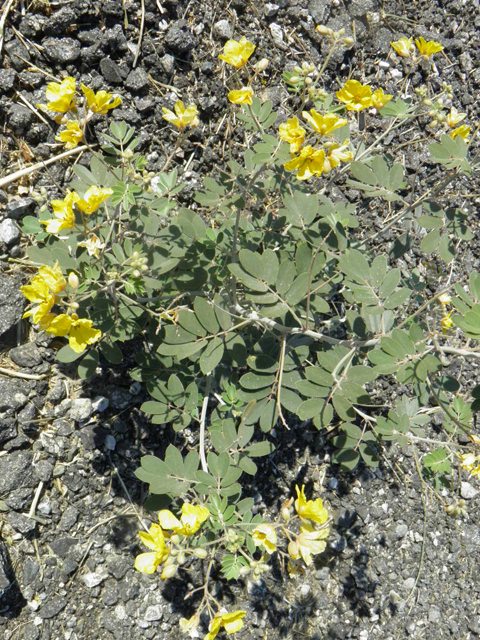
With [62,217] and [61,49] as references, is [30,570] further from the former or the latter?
[61,49]

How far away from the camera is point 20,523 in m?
2.23

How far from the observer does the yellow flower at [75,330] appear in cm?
165

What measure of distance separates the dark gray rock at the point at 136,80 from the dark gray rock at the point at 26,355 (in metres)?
1.35

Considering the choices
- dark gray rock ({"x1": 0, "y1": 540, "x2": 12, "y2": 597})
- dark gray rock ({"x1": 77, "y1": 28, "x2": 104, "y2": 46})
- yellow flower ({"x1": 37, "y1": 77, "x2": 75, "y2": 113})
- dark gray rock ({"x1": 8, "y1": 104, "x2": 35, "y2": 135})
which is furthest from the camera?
dark gray rock ({"x1": 77, "y1": 28, "x2": 104, "y2": 46})

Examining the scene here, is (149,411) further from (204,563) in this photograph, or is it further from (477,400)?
(477,400)

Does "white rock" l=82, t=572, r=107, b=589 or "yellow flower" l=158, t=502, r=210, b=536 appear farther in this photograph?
"white rock" l=82, t=572, r=107, b=589

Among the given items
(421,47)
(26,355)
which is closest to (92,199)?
(26,355)

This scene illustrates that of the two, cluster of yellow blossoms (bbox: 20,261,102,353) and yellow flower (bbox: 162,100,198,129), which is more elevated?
yellow flower (bbox: 162,100,198,129)

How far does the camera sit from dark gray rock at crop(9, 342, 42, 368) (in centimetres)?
235

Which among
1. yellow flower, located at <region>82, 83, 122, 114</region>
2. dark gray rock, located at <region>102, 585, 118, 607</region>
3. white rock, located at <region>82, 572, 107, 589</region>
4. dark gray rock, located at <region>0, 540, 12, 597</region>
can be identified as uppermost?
yellow flower, located at <region>82, 83, 122, 114</region>

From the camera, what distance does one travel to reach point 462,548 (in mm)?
2961

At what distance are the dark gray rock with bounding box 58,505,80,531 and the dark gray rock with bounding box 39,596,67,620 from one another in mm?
278

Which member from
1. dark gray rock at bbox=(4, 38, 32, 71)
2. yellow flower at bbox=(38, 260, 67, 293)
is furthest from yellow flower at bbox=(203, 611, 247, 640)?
dark gray rock at bbox=(4, 38, 32, 71)

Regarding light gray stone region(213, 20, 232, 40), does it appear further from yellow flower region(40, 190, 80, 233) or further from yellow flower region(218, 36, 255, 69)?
yellow flower region(40, 190, 80, 233)
